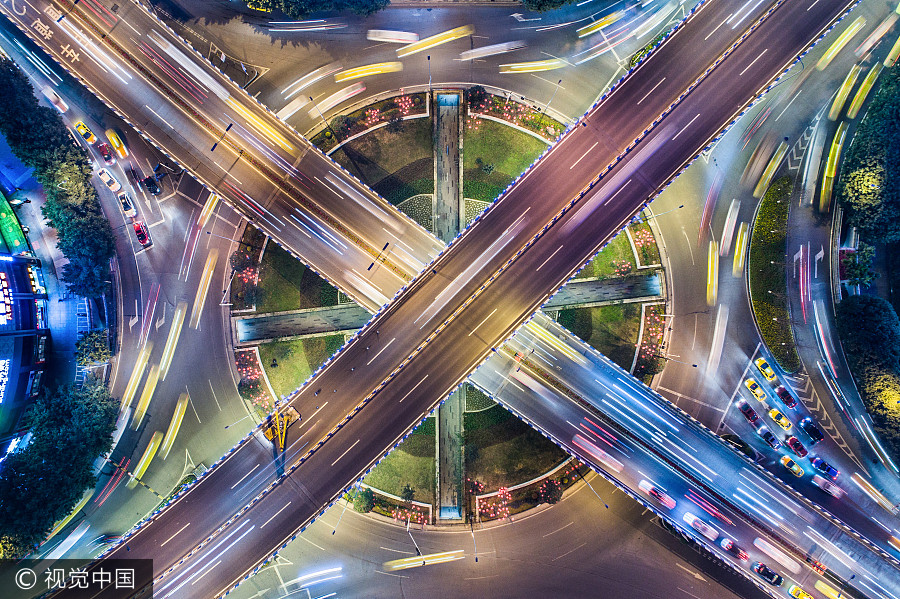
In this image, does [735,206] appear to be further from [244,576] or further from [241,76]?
[244,576]

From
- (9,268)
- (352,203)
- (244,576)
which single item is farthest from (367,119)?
(244,576)

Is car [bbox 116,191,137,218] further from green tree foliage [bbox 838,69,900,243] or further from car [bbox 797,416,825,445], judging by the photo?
car [bbox 797,416,825,445]

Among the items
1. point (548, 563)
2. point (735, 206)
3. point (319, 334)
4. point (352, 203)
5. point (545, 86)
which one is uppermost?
point (545, 86)

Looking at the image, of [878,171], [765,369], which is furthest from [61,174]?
[878,171]

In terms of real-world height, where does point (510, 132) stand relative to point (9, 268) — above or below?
above

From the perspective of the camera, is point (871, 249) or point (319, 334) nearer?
point (871, 249)
